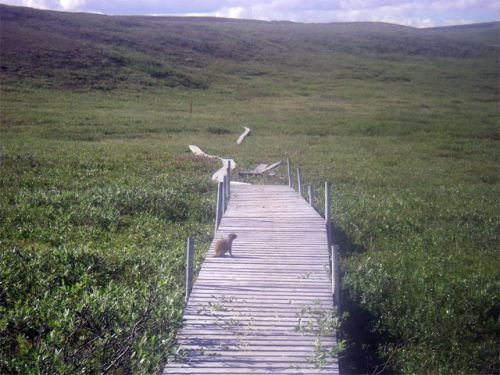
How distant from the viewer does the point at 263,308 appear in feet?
22.9

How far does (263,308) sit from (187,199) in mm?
7179

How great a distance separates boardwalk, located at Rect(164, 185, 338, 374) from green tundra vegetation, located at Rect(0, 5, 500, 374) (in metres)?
0.36

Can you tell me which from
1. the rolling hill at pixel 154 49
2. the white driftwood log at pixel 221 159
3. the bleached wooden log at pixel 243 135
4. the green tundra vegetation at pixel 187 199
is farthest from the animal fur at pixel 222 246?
the rolling hill at pixel 154 49

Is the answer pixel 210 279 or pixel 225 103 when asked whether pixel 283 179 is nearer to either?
pixel 210 279

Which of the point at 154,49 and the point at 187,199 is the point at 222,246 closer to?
the point at 187,199

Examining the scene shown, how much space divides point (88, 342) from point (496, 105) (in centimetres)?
4175

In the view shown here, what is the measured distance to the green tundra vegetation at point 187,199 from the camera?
6762 millimetres

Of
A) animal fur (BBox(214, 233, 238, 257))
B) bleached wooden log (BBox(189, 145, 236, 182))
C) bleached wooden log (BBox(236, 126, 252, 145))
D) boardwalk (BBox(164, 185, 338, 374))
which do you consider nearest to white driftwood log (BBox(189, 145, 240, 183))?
bleached wooden log (BBox(189, 145, 236, 182))

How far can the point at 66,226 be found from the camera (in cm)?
1142

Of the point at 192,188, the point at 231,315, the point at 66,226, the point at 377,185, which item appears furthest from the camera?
the point at 377,185

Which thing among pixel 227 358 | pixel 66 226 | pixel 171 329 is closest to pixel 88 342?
pixel 171 329

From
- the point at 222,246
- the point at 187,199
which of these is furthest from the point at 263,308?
the point at 187,199

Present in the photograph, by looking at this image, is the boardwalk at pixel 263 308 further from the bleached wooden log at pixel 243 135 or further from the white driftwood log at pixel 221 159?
the bleached wooden log at pixel 243 135

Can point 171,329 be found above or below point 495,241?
above
